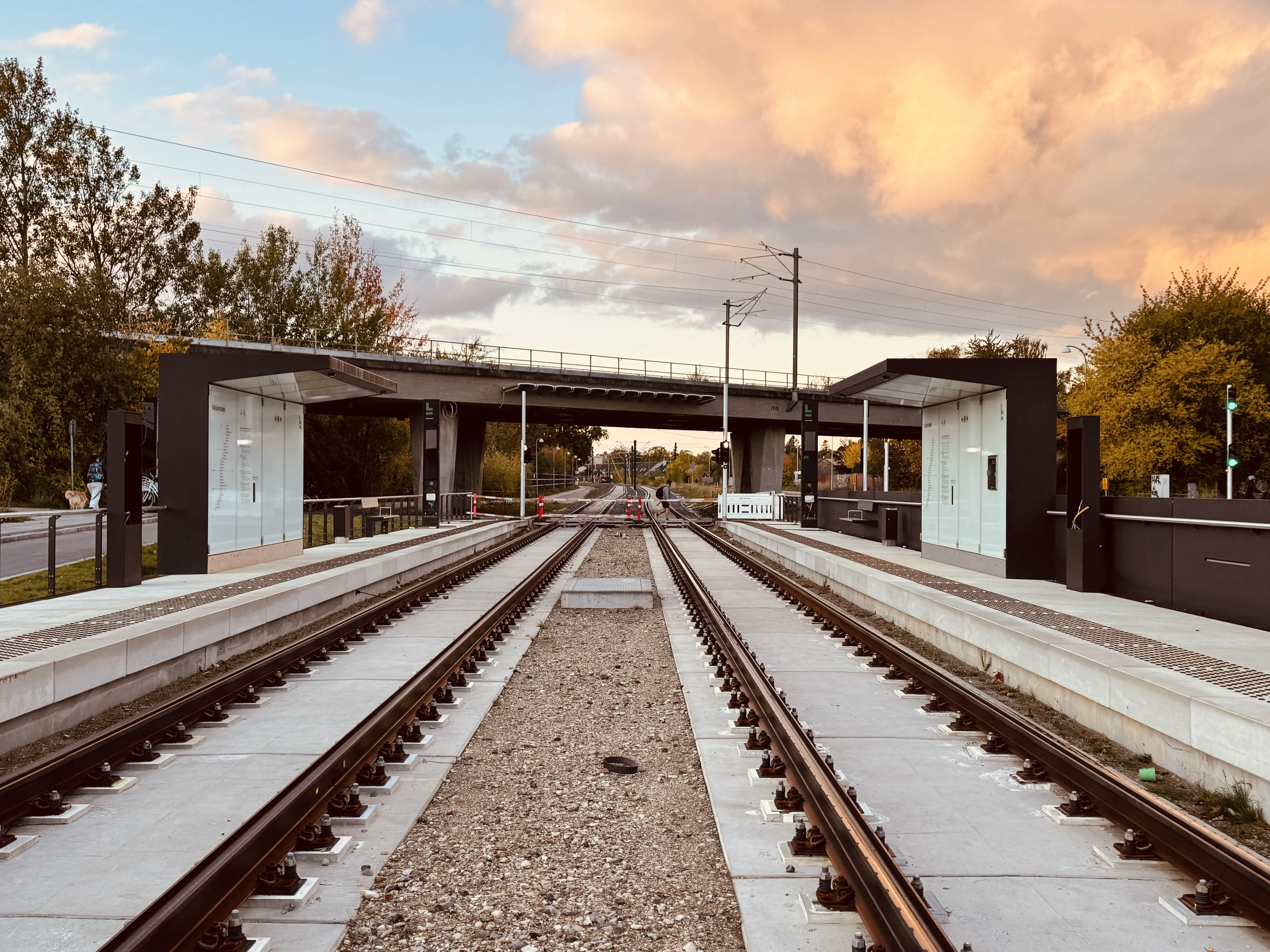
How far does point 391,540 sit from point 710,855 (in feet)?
63.0

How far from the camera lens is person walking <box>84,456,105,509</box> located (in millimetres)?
29703

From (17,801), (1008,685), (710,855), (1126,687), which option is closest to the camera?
(710,855)

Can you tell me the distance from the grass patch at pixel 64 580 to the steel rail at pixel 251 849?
790 centimetres

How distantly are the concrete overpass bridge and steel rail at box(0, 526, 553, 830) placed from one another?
30656mm

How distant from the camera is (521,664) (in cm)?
902

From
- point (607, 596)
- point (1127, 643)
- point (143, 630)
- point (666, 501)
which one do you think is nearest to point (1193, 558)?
point (1127, 643)

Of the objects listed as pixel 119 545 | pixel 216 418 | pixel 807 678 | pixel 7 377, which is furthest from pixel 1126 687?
pixel 7 377

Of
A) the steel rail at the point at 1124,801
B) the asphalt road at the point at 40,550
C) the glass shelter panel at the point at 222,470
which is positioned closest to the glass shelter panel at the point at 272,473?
the glass shelter panel at the point at 222,470

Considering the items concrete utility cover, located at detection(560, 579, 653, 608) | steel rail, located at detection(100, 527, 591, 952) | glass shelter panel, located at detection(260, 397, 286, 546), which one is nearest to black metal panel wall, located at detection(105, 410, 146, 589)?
glass shelter panel, located at detection(260, 397, 286, 546)

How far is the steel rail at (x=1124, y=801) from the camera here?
371cm

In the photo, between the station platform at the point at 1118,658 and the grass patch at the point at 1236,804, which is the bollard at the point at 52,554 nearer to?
the station platform at the point at 1118,658

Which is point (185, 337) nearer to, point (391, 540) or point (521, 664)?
point (391, 540)

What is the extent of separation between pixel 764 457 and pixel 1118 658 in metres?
48.8

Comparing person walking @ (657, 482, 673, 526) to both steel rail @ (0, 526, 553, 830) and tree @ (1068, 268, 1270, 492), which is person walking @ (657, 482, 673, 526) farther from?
steel rail @ (0, 526, 553, 830)
